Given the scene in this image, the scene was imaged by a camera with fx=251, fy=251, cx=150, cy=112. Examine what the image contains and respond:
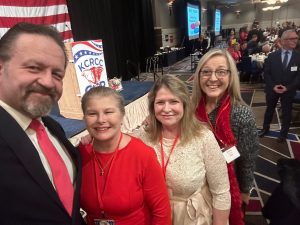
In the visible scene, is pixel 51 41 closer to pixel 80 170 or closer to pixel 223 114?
pixel 80 170

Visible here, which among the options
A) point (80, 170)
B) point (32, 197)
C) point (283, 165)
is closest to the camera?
point (32, 197)

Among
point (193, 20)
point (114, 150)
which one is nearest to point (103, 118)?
point (114, 150)

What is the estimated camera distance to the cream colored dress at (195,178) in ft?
4.32

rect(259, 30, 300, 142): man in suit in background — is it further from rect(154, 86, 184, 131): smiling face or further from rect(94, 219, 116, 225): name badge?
rect(94, 219, 116, 225): name badge

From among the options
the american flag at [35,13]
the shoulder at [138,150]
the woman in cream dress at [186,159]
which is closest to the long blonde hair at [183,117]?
the woman in cream dress at [186,159]

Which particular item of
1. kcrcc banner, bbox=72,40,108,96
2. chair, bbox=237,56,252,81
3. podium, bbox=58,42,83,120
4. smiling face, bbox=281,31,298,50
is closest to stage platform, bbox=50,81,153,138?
podium, bbox=58,42,83,120

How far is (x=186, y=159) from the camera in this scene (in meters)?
1.32

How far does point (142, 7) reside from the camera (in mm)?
10094

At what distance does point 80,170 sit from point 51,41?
1.79 ft

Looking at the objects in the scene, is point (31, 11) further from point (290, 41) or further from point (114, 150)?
point (290, 41)

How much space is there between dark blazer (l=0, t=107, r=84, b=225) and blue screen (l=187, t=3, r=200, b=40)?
14066mm

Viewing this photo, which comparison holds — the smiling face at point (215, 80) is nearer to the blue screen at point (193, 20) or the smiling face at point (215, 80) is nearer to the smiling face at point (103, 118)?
the smiling face at point (103, 118)

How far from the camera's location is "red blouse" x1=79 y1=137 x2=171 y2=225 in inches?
44.3

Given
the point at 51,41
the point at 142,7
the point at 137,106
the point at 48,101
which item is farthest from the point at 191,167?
the point at 142,7
